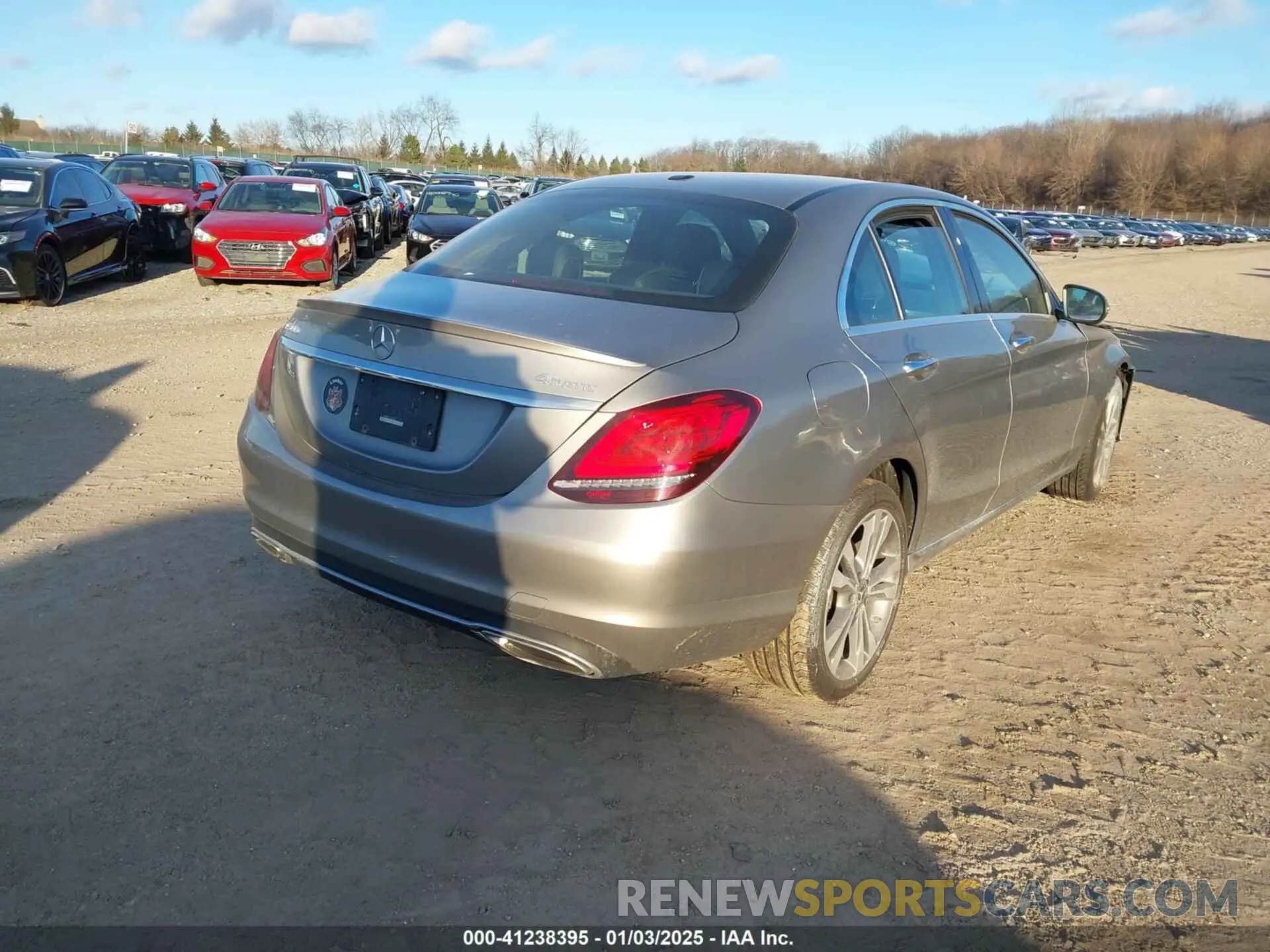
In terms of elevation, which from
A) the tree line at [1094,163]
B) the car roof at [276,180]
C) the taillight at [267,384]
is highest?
the tree line at [1094,163]

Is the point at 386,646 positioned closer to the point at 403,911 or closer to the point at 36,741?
the point at 36,741

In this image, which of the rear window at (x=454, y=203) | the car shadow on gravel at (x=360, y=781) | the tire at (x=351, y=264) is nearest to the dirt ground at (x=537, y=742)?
the car shadow on gravel at (x=360, y=781)

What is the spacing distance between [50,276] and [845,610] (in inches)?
459

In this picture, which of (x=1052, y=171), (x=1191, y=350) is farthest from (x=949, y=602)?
(x=1052, y=171)

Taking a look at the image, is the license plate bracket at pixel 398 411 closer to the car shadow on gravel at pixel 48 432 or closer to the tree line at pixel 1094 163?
the car shadow on gravel at pixel 48 432

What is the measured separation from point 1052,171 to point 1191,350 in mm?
132268

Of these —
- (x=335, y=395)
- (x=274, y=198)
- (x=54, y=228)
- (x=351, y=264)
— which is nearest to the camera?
(x=335, y=395)

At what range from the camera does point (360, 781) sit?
2.97 m

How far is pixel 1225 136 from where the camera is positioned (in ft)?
442

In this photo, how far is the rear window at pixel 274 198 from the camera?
1483 cm

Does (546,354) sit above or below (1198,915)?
above

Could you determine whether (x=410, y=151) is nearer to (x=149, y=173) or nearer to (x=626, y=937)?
(x=149, y=173)

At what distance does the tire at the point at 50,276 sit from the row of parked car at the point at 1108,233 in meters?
32.9

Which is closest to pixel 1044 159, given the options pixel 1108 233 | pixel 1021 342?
pixel 1108 233
